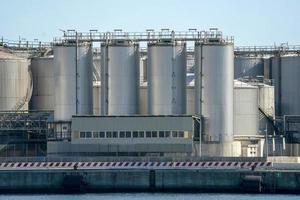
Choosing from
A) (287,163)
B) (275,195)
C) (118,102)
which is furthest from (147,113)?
(275,195)

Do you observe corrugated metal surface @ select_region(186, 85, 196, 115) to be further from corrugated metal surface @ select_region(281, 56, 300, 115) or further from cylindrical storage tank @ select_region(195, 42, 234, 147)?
corrugated metal surface @ select_region(281, 56, 300, 115)

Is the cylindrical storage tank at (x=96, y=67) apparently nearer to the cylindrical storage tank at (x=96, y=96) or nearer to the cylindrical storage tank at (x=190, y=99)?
the cylindrical storage tank at (x=96, y=96)

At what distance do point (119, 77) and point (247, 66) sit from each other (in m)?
26.1

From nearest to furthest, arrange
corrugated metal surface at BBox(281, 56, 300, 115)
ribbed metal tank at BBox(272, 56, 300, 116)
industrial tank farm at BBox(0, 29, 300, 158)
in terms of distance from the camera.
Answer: industrial tank farm at BBox(0, 29, 300, 158), corrugated metal surface at BBox(281, 56, 300, 115), ribbed metal tank at BBox(272, 56, 300, 116)

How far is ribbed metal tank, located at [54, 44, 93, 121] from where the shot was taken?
383ft

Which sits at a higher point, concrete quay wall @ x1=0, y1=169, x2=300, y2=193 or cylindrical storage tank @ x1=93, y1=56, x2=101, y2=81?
cylindrical storage tank @ x1=93, y1=56, x2=101, y2=81

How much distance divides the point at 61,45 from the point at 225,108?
1556cm

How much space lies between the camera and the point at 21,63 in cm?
12331

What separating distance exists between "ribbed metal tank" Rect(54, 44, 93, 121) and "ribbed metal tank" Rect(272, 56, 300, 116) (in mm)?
22000

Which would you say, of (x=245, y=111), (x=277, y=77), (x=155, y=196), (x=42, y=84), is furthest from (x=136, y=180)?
(x=277, y=77)

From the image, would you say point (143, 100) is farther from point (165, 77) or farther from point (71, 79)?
point (71, 79)

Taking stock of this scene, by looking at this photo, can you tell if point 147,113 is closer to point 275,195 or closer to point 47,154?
point 47,154

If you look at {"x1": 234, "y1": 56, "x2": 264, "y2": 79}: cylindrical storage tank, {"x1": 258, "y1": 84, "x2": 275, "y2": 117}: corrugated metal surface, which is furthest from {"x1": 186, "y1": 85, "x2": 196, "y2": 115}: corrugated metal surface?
{"x1": 234, "y1": 56, "x2": 264, "y2": 79}: cylindrical storage tank

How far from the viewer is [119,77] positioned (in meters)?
116
